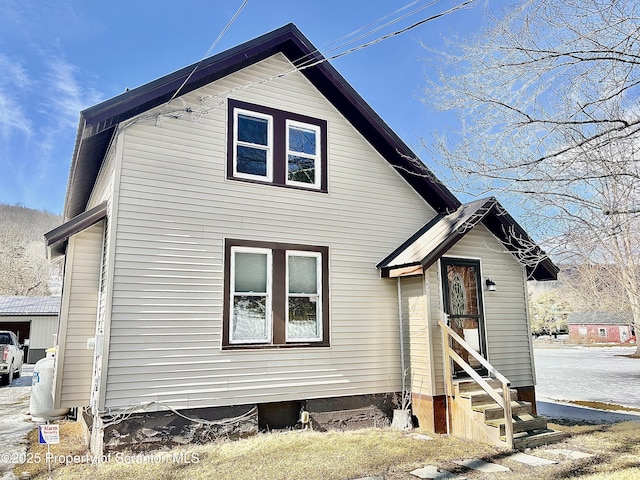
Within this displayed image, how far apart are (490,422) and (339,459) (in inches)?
101

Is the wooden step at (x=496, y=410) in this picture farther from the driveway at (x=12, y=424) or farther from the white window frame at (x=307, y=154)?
the driveway at (x=12, y=424)

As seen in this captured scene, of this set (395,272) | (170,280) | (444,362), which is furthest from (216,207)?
(444,362)

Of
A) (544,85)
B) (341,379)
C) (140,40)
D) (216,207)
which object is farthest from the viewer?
(140,40)

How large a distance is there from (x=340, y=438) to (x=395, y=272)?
306 centimetres

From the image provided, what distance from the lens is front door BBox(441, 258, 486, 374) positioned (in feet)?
28.5

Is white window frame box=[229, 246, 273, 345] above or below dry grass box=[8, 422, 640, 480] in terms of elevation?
above

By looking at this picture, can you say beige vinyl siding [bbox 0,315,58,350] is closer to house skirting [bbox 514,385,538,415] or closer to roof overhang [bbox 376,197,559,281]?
roof overhang [bbox 376,197,559,281]

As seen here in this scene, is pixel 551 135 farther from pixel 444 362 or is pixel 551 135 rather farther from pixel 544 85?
pixel 444 362

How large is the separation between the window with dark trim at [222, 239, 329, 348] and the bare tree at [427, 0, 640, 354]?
3.05 m

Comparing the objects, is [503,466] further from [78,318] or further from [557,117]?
[78,318]

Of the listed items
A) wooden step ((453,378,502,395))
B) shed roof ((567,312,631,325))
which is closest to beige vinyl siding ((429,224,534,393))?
wooden step ((453,378,502,395))

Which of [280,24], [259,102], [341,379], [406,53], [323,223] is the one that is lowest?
[341,379]

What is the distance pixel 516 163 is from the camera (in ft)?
20.4

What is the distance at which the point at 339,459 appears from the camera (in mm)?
6176
